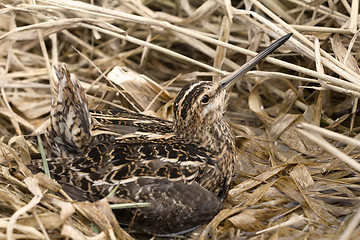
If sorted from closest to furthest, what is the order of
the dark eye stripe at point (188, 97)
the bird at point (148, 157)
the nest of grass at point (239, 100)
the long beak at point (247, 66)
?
1. the nest of grass at point (239, 100)
2. the bird at point (148, 157)
3. the dark eye stripe at point (188, 97)
4. the long beak at point (247, 66)

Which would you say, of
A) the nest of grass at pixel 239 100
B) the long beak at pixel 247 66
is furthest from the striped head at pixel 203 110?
the nest of grass at pixel 239 100

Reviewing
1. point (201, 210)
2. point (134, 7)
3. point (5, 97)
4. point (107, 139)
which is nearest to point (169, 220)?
point (201, 210)

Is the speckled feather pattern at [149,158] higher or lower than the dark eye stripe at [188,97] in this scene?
lower

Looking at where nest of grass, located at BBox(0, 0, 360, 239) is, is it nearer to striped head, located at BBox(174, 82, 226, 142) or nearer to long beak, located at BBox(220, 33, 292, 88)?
long beak, located at BBox(220, 33, 292, 88)

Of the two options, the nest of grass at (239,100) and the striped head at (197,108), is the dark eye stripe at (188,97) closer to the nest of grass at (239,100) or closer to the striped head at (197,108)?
the striped head at (197,108)

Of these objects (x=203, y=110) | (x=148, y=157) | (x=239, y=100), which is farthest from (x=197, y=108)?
(x=239, y=100)

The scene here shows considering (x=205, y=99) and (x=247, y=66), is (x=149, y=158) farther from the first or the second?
(x=247, y=66)

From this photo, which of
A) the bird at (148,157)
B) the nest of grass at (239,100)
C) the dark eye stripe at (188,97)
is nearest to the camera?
the nest of grass at (239,100)
